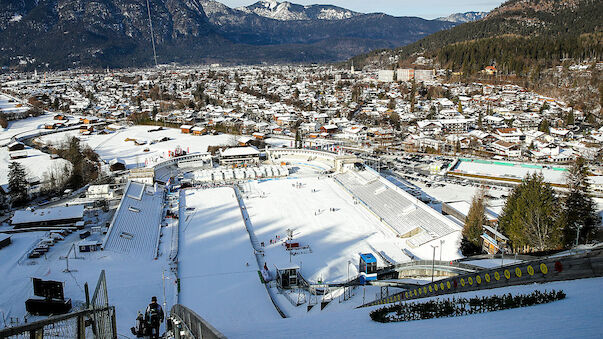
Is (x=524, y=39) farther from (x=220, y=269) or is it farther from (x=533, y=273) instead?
(x=533, y=273)

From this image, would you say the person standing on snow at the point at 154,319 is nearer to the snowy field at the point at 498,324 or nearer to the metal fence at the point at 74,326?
the snowy field at the point at 498,324

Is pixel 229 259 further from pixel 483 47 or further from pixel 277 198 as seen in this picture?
pixel 483 47

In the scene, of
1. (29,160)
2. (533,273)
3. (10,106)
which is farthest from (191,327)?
(10,106)

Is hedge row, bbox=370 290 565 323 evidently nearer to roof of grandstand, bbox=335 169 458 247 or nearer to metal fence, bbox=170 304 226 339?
metal fence, bbox=170 304 226 339

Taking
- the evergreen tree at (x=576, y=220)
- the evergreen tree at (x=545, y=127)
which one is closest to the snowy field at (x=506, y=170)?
the evergreen tree at (x=576, y=220)

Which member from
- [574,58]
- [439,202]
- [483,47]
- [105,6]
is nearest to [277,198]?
[439,202]
